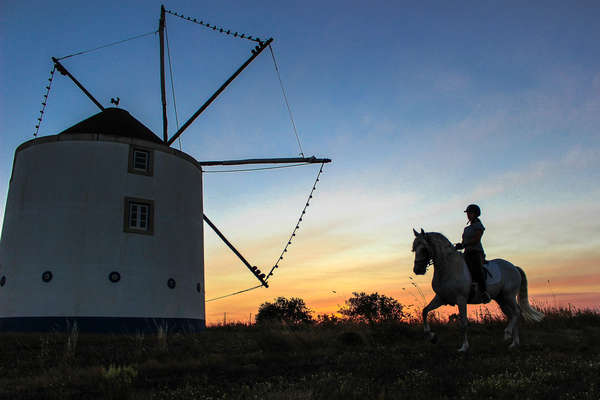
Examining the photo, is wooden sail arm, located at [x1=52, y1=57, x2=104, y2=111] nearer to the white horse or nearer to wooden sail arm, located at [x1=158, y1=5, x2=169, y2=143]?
wooden sail arm, located at [x1=158, y1=5, x2=169, y2=143]

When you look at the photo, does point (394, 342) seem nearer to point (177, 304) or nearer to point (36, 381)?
point (36, 381)

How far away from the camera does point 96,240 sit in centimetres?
2006

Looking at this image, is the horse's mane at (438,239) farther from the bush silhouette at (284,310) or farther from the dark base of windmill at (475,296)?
the bush silhouette at (284,310)

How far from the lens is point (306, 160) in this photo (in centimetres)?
2669

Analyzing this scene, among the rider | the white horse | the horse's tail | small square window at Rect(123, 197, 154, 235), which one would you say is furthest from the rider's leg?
small square window at Rect(123, 197, 154, 235)

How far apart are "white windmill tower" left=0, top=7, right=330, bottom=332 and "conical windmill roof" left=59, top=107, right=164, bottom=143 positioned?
0.34 ft

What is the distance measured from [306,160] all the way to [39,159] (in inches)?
A: 485

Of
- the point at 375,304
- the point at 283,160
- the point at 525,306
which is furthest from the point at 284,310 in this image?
the point at 525,306

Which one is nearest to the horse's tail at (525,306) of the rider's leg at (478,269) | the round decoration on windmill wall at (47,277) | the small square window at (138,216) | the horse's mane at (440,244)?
the rider's leg at (478,269)

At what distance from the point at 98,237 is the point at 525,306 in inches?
604

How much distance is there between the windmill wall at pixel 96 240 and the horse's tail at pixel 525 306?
13.3 m

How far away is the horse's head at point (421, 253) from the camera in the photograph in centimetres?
1199

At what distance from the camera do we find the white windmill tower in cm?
1948

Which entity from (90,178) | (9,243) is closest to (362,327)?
(90,178)
